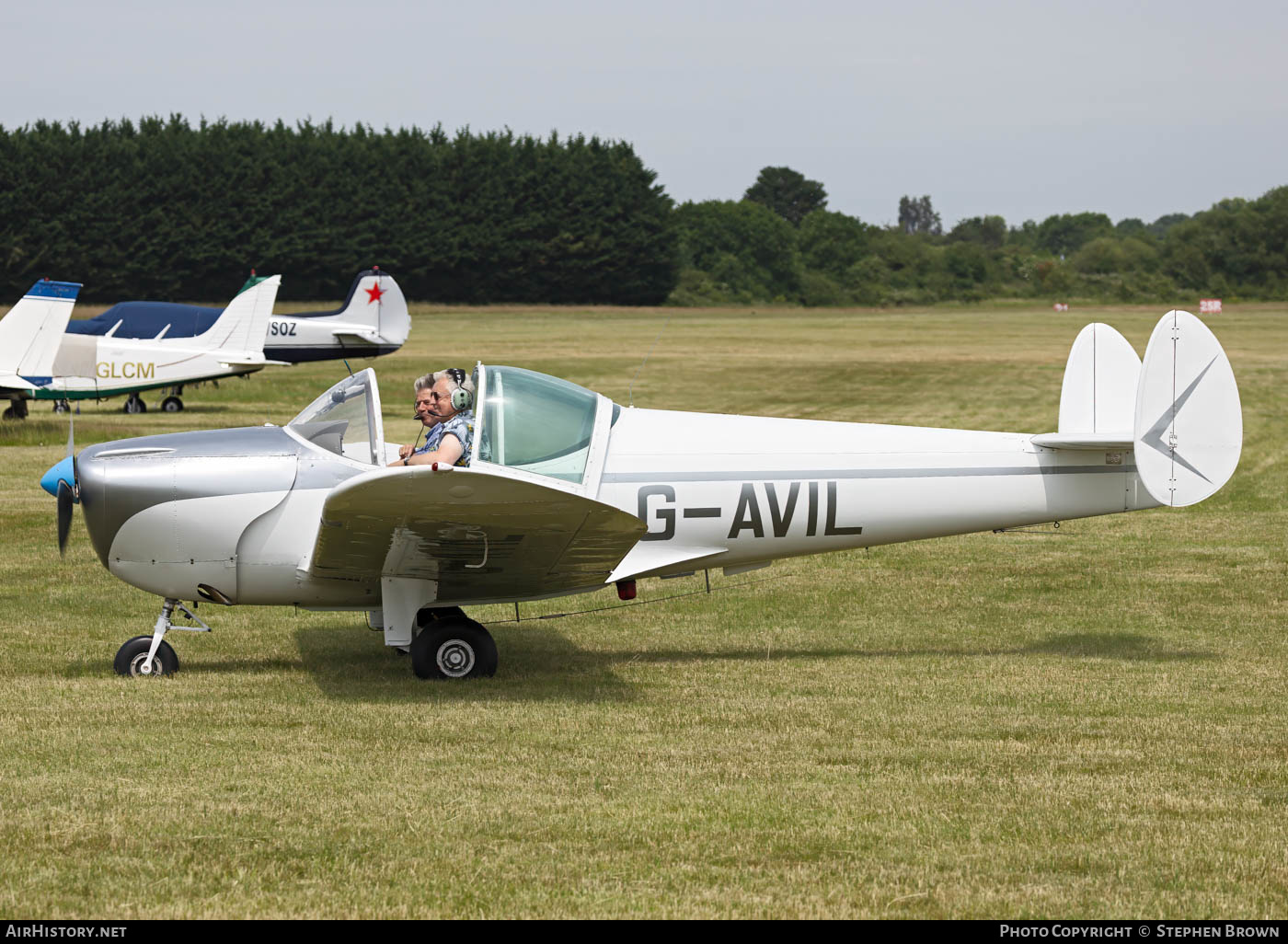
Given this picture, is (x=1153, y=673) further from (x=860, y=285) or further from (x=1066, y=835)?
(x=860, y=285)

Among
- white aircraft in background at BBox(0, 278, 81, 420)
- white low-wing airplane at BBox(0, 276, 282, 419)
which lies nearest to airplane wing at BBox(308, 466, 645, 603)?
white low-wing airplane at BBox(0, 276, 282, 419)

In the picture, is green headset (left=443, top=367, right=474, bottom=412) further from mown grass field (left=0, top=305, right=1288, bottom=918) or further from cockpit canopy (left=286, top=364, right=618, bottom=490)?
mown grass field (left=0, top=305, right=1288, bottom=918)

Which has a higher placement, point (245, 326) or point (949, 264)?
point (949, 264)

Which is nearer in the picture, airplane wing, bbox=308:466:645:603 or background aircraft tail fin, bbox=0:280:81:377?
airplane wing, bbox=308:466:645:603

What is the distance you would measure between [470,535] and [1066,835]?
3.20 metres

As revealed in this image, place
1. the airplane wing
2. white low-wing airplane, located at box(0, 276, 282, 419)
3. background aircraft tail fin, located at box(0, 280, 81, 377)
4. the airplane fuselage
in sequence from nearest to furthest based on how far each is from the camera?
the airplane wing < the airplane fuselage < background aircraft tail fin, located at box(0, 280, 81, 377) < white low-wing airplane, located at box(0, 276, 282, 419)

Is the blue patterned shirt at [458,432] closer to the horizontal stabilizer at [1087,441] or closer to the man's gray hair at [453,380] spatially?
the man's gray hair at [453,380]

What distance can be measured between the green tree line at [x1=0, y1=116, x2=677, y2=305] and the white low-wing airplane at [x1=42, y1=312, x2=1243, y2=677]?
6795cm

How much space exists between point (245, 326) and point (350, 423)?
21.6m

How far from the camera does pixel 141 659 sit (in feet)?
24.3

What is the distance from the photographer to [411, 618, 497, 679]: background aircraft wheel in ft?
24.3

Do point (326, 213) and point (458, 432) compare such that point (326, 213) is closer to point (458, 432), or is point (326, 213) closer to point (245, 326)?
point (245, 326)

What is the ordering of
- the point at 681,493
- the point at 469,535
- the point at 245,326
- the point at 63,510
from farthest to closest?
1. the point at 245,326
2. the point at 681,493
3. the point at 63,510
4. the point at 469,535

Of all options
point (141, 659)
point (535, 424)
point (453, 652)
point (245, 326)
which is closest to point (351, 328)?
point (245, 326)
